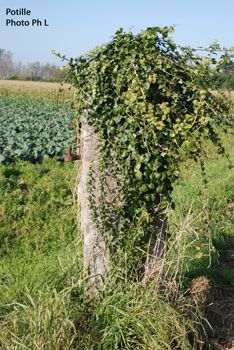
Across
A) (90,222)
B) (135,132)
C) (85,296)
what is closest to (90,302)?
(85,296)

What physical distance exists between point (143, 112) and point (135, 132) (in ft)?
0.57

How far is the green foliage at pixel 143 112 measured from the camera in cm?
402

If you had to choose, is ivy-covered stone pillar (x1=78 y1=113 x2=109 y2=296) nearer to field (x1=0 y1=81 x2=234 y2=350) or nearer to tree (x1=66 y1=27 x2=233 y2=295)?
tree (x1=66 y1=27 x2=233 y2=295)

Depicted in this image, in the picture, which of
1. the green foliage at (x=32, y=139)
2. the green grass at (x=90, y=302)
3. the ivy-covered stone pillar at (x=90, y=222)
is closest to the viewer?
the green grass at (x=90, y=302)

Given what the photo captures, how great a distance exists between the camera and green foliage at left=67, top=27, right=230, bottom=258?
4.02 m

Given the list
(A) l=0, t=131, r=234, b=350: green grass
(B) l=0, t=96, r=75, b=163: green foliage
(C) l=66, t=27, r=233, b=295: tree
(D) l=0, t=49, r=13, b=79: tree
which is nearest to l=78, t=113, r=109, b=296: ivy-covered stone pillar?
(C) l=66, t=27, r=233, b=295: tree

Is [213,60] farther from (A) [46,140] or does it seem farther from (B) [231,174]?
(A) [46,140]

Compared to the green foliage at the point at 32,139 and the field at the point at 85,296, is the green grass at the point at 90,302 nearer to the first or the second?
the field at the point at 85,296

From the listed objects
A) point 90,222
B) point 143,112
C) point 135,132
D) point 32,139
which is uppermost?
point 143,112

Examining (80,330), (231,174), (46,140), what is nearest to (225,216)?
(231,174)

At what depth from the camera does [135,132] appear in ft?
13.3

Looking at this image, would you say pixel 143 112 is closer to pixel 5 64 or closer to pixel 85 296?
pixel 85 296

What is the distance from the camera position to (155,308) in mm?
4086

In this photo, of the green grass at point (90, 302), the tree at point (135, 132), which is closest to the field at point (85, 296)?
A: the green grass at point (90, 302)
